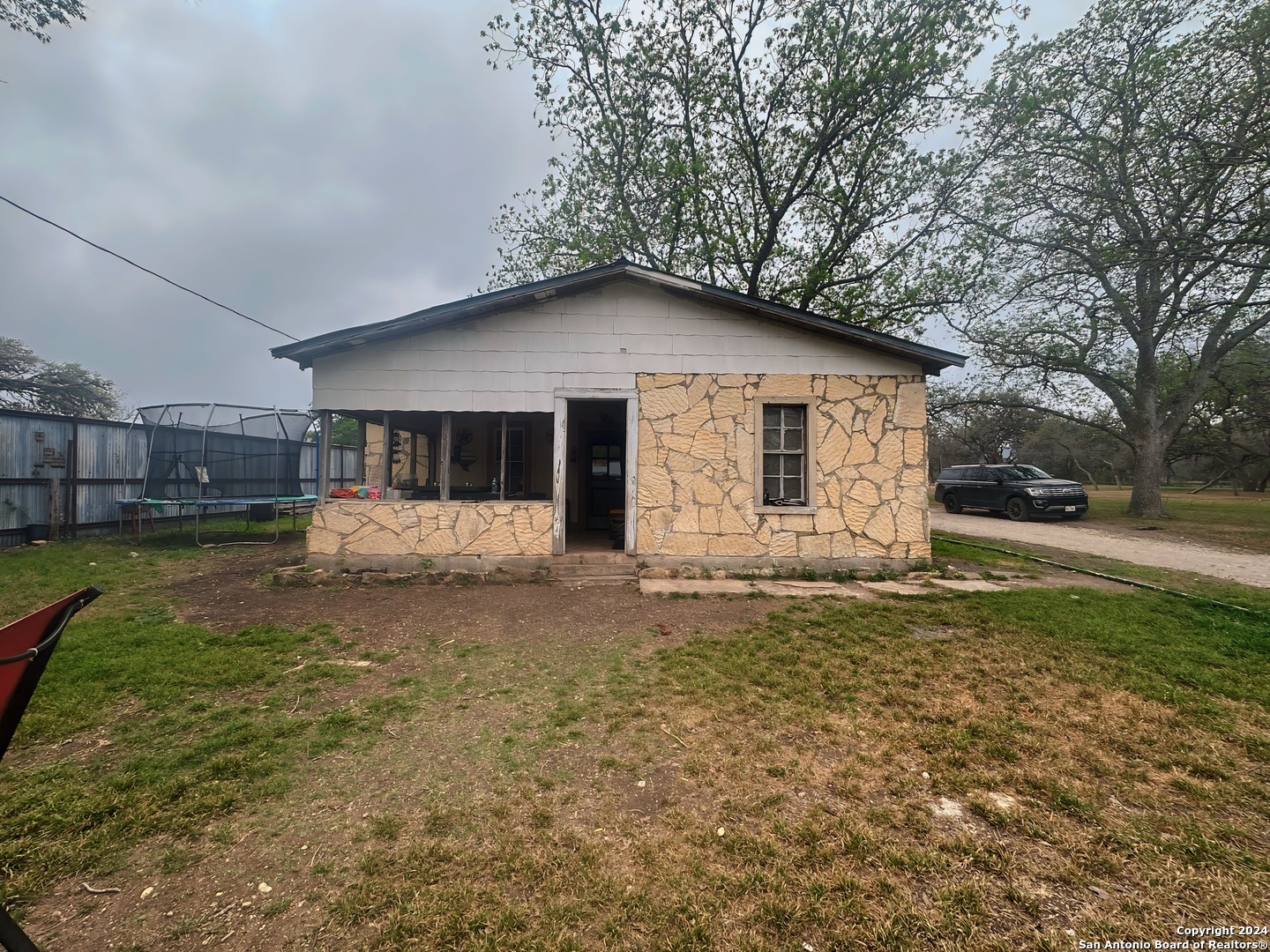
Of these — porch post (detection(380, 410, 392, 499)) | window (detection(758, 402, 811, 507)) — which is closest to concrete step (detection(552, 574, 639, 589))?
window (detection(758, 402, 811, 507))

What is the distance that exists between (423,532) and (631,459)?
3.24 metres

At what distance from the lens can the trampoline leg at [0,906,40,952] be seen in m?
1.32

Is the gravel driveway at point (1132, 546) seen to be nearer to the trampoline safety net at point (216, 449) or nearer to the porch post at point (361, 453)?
the porch post at point (361, 453)

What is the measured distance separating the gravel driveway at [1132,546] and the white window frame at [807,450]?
19.8 ft

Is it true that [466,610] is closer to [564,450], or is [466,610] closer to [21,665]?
[564,450]

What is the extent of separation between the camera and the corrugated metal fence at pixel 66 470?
29.5 ft

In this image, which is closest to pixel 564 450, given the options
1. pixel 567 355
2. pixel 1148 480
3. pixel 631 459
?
pixel 631 459

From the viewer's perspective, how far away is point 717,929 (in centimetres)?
173

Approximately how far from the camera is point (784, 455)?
7.49 meters

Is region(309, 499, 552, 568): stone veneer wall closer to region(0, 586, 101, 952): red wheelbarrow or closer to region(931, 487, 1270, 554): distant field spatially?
region(0, 586, 101, 952): red wheelbarrow

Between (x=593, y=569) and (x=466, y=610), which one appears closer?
(x=466, y=610)

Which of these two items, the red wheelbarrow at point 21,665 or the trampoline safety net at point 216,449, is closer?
the red wheelbarrow at point 21,665

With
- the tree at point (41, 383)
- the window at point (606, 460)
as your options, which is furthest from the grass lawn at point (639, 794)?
the tree at point (41, 383)

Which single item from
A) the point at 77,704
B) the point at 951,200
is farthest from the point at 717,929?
the point at 951,200
